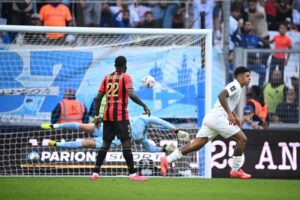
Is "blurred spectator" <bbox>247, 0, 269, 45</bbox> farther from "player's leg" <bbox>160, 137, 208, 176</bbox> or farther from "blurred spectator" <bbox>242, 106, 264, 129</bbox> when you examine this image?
"player's leg" <bbox>160, 137, 208, 176</bbox>

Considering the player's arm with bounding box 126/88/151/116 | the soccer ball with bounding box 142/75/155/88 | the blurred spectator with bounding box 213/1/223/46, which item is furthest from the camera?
the blurred spectator with bounding box 213/1/223/46

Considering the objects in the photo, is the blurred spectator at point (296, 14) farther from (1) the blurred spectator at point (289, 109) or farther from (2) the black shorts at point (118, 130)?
(2) the black shorts at point (118, 130)

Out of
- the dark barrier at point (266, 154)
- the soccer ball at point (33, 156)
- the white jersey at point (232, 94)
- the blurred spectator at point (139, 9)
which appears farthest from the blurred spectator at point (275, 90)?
the soccer ball at point (33, 156)

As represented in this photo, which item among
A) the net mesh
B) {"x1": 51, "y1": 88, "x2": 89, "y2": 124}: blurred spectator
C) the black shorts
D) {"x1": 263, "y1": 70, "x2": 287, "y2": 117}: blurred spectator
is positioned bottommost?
the net mesh

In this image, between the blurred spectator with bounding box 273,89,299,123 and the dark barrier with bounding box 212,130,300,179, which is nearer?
the dark barrier with bounding box 212,130,300,179

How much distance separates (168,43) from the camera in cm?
1772

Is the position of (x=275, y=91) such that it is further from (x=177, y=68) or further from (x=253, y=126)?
(x=177, y=68)

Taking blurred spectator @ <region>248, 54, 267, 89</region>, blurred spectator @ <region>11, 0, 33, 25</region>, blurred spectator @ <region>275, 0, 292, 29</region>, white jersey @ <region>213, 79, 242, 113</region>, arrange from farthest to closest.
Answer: blurred spectator @ <region>275, 0, 292, 29</region>, blurred spectator @ <region>11, 0, 33, 25</region>, blurred spectator @ <region>248, 54, 267, 89</region>, white jersey @ <region>213, 79, 242, 113</region>

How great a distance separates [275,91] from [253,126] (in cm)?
91

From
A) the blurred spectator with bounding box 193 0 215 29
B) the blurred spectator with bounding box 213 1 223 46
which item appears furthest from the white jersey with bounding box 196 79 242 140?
A: the blurred spectator with bounding box 213 1 223 46

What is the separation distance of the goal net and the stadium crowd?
1.91m

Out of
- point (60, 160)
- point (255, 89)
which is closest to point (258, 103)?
point (255, 89)

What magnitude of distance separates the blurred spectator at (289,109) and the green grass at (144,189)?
12.1 feet

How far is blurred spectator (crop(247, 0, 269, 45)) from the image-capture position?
2066cm
